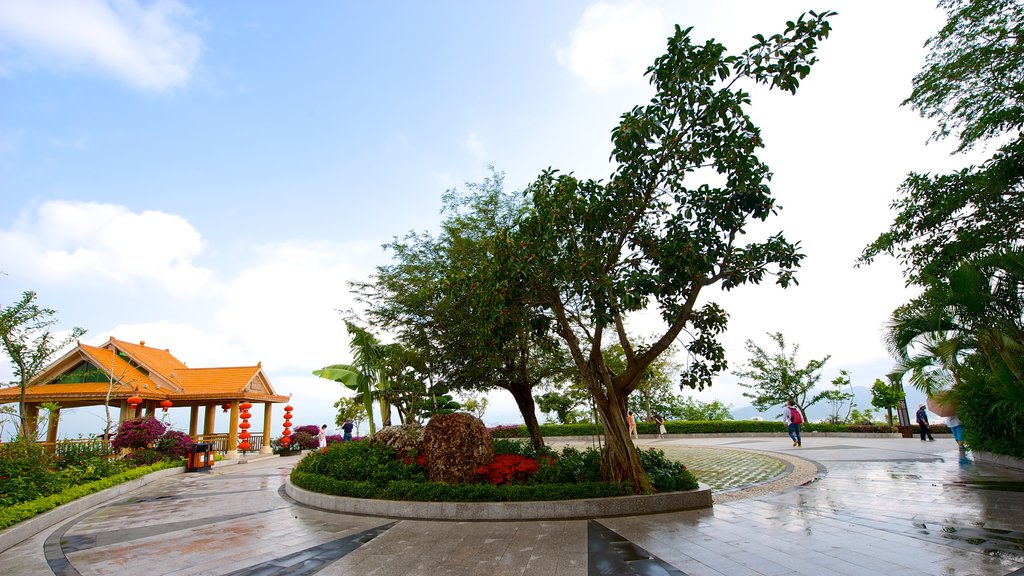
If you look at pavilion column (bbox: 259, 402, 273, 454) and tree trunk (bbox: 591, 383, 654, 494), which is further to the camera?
pavilion column (bbox: 259, 402, 273, 454)

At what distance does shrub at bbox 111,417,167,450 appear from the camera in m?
17.5

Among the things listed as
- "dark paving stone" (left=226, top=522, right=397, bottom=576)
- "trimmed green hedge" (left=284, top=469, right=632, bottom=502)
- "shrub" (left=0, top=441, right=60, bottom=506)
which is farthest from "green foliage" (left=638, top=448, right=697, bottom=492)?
"shrub" (left=0, top=441, right=60, bottom=506)

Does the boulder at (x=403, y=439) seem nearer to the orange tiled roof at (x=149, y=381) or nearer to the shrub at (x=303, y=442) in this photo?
the orange tiled roof at (x=149, y=381)

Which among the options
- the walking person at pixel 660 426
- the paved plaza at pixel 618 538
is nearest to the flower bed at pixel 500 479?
the paved plaza at pixel 618 538

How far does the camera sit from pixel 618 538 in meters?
6.77

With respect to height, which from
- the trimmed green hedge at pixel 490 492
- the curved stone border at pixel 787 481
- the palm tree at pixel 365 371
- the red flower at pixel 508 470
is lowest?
the curved stone border at pixel 787 481

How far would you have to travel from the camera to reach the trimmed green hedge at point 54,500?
26.9 ft

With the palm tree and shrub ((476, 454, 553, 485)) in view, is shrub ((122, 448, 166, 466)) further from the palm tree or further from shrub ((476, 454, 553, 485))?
shrub ((476, 454, 553, 485))

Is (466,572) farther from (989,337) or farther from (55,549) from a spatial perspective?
(989,337)

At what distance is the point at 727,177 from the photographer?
8.84 metres

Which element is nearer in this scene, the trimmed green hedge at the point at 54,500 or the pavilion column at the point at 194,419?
the trimmed green hedge at the point at 54,500

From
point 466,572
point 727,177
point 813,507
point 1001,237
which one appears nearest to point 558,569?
point 466,572

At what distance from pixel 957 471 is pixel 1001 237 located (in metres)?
5.23

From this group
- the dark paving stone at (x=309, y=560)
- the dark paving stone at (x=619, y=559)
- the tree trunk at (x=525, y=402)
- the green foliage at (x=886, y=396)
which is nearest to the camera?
the dark paving stone at (x=619, y=559)
